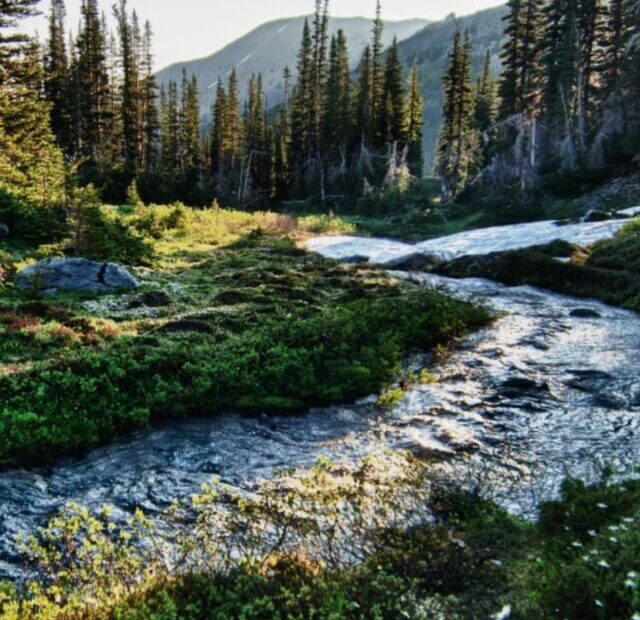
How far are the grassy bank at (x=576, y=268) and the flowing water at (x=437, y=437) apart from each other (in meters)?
5.28

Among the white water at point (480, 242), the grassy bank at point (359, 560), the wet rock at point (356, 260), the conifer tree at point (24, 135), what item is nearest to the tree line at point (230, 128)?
the conifer tree at point (24, 135)

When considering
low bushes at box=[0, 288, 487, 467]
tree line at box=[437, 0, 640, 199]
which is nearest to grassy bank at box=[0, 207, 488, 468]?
low bushes at box=[0, 288, 487, 467]

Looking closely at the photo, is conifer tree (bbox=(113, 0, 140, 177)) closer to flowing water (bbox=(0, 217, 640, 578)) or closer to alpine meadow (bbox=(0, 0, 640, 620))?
alpine meadow (bbox=(0, 0, 640, 620))

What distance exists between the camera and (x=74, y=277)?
61.8 ft

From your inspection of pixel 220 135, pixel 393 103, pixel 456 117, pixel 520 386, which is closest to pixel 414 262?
pixel 520 386

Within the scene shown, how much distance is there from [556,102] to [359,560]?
168ft

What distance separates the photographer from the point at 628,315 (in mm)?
16094

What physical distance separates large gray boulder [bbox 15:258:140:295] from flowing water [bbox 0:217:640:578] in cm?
1056

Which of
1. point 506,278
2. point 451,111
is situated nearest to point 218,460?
point 506,278

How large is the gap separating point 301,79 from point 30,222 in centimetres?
4964

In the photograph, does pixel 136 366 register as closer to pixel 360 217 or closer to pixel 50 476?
pixel 50 476

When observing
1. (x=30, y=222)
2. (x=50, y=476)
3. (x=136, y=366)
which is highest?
(x=30, y=222)

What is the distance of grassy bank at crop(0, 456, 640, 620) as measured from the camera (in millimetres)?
4758

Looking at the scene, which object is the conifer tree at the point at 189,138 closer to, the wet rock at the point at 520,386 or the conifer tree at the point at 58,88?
the conifer tree at the point at 58,88
